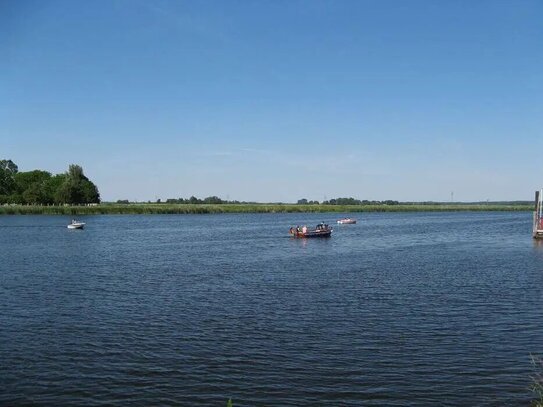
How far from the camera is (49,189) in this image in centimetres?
16338

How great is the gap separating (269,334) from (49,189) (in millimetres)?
158837

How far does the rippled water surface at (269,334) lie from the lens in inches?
574

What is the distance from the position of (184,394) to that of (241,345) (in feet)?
15.0

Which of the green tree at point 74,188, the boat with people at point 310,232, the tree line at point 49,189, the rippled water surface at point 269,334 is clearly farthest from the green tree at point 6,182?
the rippled water surface at point 269,334

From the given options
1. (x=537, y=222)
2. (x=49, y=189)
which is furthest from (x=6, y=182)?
(x=537, y=222)

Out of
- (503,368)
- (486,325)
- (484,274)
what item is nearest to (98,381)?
(503,368)

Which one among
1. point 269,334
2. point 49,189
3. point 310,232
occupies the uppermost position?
point 49,189

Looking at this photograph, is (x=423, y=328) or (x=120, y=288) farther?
(x=120, y=288)

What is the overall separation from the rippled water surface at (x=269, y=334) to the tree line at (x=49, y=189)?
4644 inches

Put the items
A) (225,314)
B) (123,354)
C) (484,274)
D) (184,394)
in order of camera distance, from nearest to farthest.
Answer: (184,394)
(123,354)
(225,314)
(484,274)

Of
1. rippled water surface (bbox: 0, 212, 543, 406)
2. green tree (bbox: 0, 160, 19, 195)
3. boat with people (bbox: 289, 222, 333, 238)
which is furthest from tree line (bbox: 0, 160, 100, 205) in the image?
rippled water surface (bbox: 0, 212, 543, 406)

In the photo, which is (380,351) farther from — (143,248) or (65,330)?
(143,248)

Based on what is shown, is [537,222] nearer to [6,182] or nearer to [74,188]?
[74,188]

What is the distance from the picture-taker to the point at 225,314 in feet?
77.2
